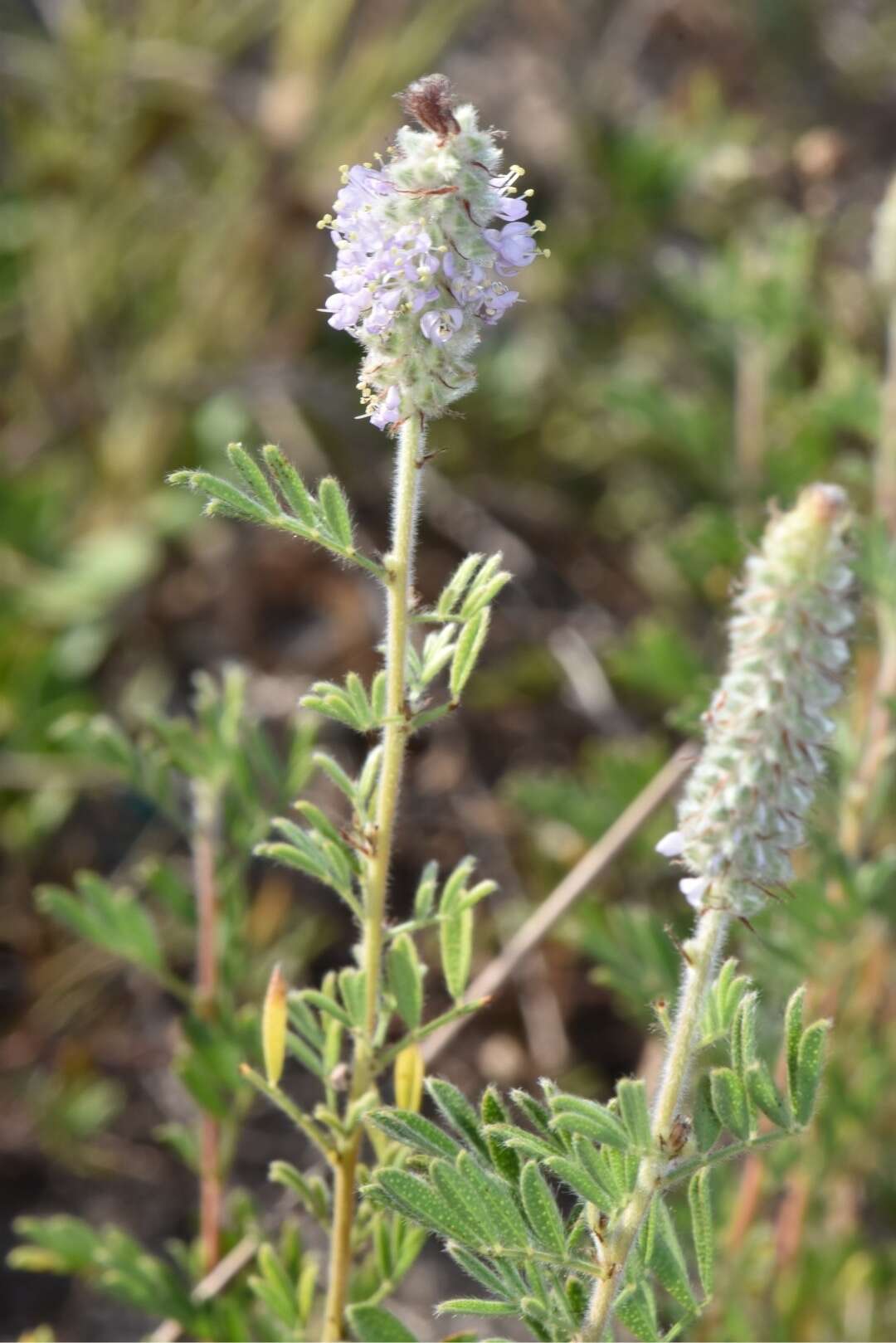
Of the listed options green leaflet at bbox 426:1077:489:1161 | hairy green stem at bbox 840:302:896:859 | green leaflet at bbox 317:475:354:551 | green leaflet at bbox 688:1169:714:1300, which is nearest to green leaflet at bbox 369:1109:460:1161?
green leaflet at bbox 426:1077:489:1161

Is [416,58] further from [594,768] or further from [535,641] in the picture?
[594,768]

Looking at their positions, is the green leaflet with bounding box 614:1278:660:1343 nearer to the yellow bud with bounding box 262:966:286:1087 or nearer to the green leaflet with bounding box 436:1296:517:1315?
the green leaflet with bounding box 436:1296:517:1315

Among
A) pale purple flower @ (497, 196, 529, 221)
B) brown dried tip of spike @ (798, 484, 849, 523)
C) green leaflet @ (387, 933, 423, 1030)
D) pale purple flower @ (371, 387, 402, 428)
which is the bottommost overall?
green leaflet @ (387, 933, 423, 1030)

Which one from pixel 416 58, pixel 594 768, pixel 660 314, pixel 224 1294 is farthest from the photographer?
pixel 416 58

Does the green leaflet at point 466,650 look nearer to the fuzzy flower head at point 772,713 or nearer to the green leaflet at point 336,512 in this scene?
the green leaflet at point 336,512

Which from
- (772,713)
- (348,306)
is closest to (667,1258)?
(772,713)

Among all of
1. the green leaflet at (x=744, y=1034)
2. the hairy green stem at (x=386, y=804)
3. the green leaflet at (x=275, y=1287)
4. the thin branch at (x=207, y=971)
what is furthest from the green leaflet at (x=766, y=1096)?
the thin branch at (x=207, y=971)

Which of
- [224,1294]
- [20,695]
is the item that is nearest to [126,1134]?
[20,695]
